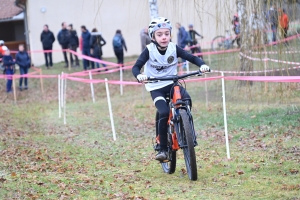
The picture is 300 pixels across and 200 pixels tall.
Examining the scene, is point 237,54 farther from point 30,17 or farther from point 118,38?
point 30,17

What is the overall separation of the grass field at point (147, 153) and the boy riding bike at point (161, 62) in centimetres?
71

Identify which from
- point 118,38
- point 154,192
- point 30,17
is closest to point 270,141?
point 154,192

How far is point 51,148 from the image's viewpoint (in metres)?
10.5

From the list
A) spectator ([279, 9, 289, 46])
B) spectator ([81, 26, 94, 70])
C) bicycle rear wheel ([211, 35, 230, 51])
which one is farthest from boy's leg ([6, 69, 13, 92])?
spectator ([279, 9, 289, 46])

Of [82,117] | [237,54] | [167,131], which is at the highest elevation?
[237,54]

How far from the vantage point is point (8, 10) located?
115 feet

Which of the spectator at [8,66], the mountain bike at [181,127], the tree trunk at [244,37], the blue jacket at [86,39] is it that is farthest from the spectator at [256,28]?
the blue jacket at [86,39]

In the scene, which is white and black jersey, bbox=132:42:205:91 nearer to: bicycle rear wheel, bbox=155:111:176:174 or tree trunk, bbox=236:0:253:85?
bicycle rear wheel, bbox=155:111:176:174

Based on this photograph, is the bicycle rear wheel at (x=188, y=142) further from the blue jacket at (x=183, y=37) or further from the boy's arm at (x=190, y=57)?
the blue jacket at (x=183, y=37)

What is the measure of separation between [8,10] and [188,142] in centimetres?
3025

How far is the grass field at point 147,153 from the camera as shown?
675cm

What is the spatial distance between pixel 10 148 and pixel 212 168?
4065mm

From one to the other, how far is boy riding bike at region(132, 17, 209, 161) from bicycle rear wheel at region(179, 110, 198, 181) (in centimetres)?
40

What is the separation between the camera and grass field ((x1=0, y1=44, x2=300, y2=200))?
22.1 ft
